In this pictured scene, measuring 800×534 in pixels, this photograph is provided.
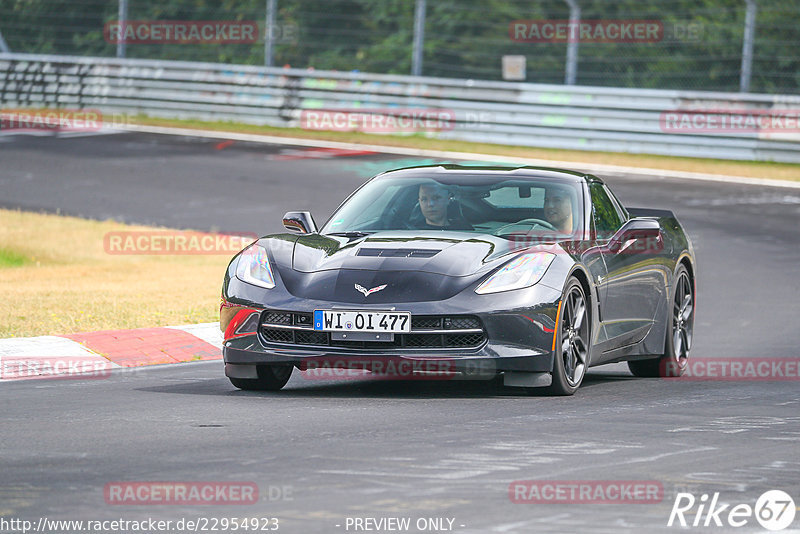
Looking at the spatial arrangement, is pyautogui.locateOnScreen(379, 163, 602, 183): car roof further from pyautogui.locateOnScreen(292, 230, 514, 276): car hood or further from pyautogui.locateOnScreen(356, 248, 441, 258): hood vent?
pyautogui.locateOnScreen(356, 248, 441, 258): hood vent

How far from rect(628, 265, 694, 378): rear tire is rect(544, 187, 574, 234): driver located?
1333 millimetres

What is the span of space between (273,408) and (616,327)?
2570mm

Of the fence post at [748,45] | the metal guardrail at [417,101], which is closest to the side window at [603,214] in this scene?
the metal guardrail at [417,101]

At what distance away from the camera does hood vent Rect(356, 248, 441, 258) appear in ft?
28.2

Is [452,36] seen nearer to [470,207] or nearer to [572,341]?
[470,207]

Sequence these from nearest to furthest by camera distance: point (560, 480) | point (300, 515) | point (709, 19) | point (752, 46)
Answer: point (300, 515)
point (560, 480)
point (752, 46)
point (709, 19)

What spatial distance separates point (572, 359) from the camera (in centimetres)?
882

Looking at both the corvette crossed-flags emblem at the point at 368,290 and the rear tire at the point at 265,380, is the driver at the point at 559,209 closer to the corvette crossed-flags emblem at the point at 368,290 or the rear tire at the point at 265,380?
the corvette crossed-flags emblem at the point at 368,290

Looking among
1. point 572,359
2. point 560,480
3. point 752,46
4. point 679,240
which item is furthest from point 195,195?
point 560,480

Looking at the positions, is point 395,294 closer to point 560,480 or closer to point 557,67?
point 560,480

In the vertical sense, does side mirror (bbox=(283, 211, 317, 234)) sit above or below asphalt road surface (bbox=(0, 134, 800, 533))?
above

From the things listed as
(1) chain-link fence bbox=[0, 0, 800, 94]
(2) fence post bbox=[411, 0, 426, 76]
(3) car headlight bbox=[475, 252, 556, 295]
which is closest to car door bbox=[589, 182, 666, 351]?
(3) car headlight bbox=[475, 252, 556, 295]

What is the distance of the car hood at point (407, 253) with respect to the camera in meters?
8.47

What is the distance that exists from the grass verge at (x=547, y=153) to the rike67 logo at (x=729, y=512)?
18425 mm
